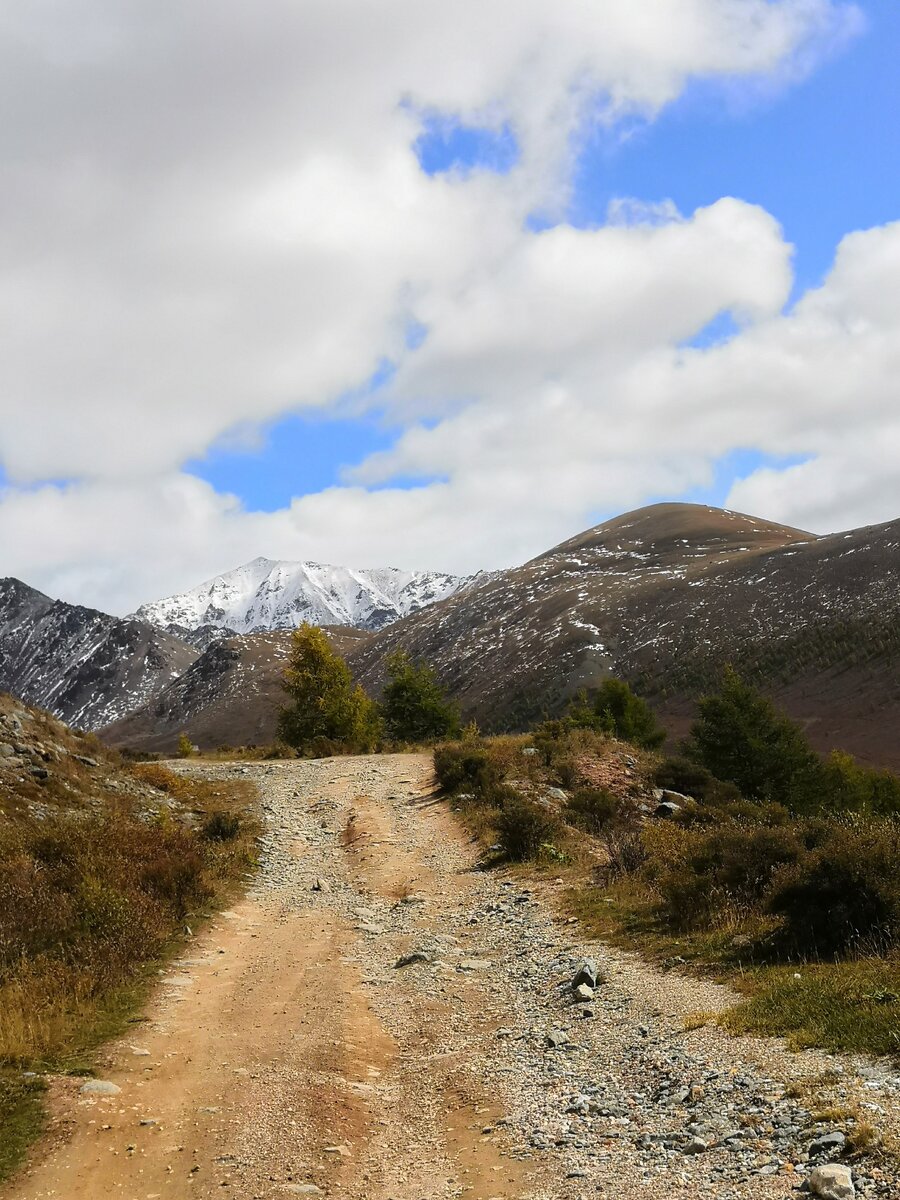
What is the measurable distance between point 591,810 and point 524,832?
4.40 meters

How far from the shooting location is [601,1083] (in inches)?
328

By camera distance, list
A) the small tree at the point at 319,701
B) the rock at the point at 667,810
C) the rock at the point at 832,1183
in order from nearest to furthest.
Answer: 1. the rock at the point at 832,1183
2. the rock at the point at 667,810
3. the small tree at the point at 319,701

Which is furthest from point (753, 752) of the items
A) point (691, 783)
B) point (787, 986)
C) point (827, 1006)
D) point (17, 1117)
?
point (17, 1117)

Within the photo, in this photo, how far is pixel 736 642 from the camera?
126 meters

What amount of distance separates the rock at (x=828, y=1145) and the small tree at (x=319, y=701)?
49656mm

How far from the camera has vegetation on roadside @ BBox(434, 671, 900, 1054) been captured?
9016 mm

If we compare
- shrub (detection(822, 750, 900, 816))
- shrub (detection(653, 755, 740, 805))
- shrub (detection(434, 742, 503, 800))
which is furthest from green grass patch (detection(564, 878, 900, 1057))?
shrub (detection(822, 750, 900, 816))

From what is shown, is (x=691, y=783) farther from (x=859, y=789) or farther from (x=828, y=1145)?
(x=828, y=1145)

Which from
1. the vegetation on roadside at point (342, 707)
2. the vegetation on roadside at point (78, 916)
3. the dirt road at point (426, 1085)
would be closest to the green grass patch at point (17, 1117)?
the vegetation on roadside at point (78, 916)

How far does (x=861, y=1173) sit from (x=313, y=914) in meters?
12.7

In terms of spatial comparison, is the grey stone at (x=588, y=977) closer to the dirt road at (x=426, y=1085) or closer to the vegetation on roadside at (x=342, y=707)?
the dirt road at (x=426, y=1085)

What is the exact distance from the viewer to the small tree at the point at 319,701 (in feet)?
184

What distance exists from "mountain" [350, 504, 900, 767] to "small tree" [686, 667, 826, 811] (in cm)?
3316

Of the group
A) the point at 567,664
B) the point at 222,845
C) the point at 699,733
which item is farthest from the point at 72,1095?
Result: the point at 567,664
